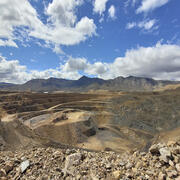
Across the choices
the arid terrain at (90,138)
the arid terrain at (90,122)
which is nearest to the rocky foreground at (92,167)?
the arid terrain at (90,138)

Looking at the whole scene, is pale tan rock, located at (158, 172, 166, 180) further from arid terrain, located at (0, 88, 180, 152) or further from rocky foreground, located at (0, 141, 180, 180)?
arid terrain, located at (0, 88, 180, 152)

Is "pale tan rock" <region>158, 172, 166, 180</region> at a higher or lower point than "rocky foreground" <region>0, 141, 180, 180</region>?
higher

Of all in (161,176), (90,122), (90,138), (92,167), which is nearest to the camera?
(161,176)

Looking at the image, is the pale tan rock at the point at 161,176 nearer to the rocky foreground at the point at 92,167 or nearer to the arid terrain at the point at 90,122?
the rocky foreground at the point at 92,167

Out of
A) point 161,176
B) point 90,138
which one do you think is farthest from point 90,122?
point 161,176

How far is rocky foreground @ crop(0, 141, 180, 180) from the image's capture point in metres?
5.88

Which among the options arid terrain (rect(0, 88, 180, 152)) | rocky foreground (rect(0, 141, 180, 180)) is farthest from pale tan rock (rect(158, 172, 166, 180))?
arid terrain (rect(0, 88, 180, 152))

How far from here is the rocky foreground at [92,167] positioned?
5875 millimetres

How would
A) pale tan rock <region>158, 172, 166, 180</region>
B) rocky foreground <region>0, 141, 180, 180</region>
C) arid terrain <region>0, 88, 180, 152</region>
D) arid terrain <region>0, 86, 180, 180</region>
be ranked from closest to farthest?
pale tan rock <region>158, 172, 166, 180</region>, rocky foreground <region>0, 141, 180, 180</region>, arid terrain <region>0, 86, 180, 180</region>, arid terrain <region>0, 88, 180, 152</region>

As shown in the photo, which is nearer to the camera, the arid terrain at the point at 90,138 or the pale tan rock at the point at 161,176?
the pale tan rock at the point at 161,176

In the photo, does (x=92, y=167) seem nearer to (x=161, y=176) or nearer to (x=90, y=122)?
(x=161, y=176)

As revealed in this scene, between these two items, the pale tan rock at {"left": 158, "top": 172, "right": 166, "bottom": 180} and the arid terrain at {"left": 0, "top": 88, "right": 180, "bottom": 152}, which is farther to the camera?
the arid terrain at {"left": 0, "top": 88, "right": 180, "bottom": 152}

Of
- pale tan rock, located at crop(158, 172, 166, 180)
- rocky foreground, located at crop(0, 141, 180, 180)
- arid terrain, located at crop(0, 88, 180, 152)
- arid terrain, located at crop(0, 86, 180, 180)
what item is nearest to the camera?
pale tan rock, located at crop(158, 172, 166, 180)

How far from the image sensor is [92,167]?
6625 millimetres
